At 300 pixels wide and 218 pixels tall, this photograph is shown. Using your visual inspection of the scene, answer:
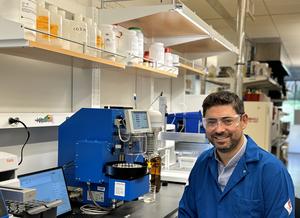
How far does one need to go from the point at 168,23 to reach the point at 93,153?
1183 millimetres

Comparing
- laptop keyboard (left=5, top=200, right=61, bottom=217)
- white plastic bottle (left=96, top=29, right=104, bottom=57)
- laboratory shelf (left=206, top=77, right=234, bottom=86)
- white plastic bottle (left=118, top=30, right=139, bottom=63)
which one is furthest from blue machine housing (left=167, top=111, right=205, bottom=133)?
laboratory shelf (left=206, top=77, right=234, bottom=86)

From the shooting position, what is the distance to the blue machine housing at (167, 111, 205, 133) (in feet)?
9.68

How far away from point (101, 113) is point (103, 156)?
22 cm

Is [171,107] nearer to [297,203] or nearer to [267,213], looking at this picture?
[297,203]

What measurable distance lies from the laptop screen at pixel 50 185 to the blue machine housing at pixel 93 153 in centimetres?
9

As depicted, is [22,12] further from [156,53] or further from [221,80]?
[221,80]

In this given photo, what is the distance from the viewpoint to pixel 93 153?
1843 millimetres

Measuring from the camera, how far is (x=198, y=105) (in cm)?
420

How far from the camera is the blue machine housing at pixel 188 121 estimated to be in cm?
295

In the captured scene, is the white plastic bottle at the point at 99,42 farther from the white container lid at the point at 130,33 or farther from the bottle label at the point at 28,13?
the bottle label at the point at 28,13

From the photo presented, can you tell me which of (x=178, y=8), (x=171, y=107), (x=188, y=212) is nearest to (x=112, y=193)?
(x=188, y=212)

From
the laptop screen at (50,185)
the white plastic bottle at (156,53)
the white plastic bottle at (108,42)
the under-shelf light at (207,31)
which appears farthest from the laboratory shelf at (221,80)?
the laptop screen at (50,185)

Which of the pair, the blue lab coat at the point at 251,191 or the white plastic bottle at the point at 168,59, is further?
the white plastic bottle at the point at 168,59

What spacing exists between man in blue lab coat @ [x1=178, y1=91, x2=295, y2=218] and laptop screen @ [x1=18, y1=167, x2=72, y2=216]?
660mm
